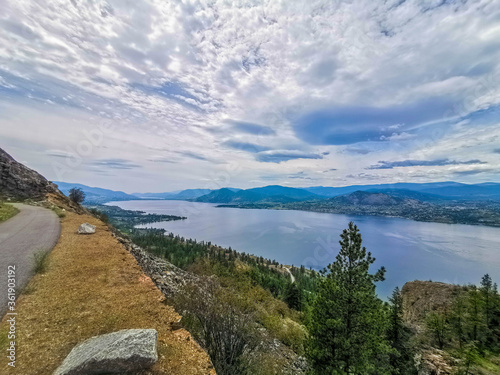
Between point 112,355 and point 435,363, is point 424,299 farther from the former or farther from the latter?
point 112,355

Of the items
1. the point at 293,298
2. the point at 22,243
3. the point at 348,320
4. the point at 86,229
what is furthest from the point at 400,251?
the point at 22,243

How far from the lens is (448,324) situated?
2395cm

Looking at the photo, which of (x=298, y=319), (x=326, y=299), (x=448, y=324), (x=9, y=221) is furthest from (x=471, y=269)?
(x=9, y=221)

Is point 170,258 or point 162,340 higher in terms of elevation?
point 162,340

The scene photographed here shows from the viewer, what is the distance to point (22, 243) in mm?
11789

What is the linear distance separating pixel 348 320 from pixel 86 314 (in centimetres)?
1181

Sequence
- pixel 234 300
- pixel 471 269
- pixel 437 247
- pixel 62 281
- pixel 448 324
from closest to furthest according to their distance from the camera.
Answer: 1. pixel 62 281
2. pixel 234 300
3. pixel 448 324
4. pixel 471 269
5. pixel 437 247

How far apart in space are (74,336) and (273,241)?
128m

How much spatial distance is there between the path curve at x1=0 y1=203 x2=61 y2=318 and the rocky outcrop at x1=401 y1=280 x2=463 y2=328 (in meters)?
42.1

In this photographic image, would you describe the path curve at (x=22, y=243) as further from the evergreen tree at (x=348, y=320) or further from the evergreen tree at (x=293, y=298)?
the evergreen tree at (x=293, y=298)

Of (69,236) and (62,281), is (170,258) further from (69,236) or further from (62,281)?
(62,281)

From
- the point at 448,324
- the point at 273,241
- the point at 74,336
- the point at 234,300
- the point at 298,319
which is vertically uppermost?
the point at 74,336

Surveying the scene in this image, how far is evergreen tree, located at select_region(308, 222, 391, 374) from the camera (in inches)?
436

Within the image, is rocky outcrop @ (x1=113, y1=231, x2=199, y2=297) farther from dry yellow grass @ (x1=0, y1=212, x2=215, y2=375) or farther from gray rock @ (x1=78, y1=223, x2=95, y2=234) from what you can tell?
dry yellow grass @ (x1=0, y1=212, x2=215, y2=375)
